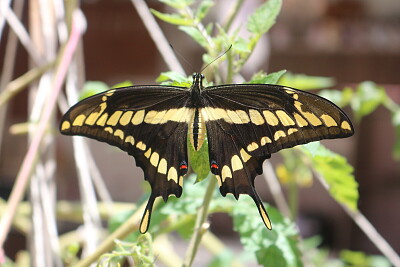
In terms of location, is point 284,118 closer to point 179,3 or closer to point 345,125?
point 345,125

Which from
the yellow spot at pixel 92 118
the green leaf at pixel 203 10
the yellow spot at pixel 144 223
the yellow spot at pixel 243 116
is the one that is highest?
the green leaf at pixel 203 10

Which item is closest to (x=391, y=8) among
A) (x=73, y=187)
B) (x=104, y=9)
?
(x=104, y=9)

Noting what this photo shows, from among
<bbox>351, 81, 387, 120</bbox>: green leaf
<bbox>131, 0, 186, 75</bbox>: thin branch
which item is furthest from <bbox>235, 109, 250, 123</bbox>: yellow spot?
<bbox>351, 81, 387, 120</bbox>: green leaf

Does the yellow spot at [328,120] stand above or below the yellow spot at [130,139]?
below

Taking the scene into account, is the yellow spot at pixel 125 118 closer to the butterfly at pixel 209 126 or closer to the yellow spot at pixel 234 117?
the butterfly at pixel 209 126

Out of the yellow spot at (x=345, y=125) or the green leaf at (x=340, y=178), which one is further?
the green leaf at (x=340, y=178)

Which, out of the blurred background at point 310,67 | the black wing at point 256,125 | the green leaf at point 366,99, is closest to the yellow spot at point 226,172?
the black wing at point 256,125
